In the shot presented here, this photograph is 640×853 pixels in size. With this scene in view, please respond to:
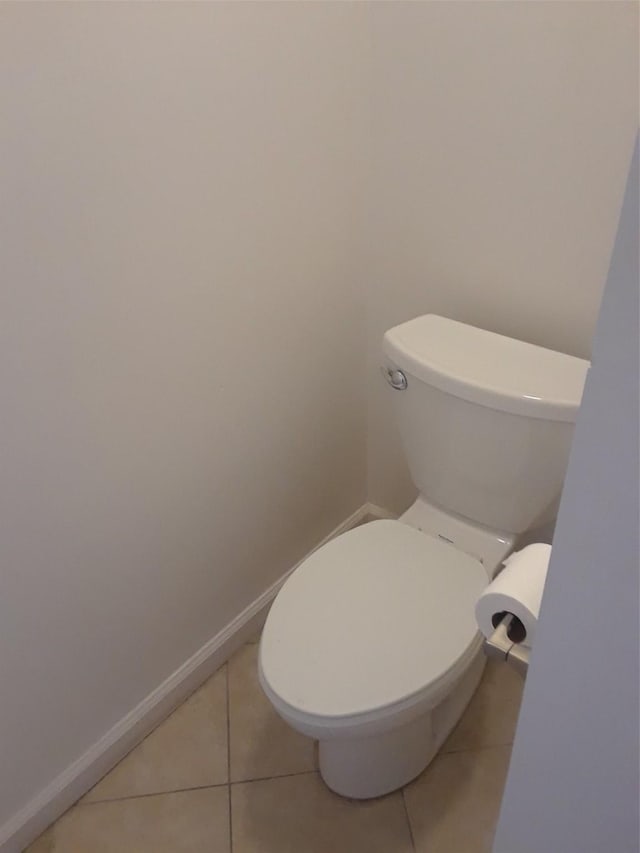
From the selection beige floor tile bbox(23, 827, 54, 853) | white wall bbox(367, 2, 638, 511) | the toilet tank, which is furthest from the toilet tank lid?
beige floor tile bbox(23, 827, 54, 853)

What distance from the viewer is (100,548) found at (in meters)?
1.28

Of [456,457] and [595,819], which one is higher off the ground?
[595,819]

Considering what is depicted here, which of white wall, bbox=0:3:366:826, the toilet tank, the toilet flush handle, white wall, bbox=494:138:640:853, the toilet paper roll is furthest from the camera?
the toilet flush handle

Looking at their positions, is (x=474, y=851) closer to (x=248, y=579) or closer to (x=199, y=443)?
(x=248, y=579)

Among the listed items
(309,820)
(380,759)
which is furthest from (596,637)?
(309,820)

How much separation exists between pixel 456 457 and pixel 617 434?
0.92m

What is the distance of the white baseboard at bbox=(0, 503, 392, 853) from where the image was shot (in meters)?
1.32

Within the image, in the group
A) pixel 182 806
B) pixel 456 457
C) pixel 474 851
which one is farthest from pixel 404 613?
pixel 182 806

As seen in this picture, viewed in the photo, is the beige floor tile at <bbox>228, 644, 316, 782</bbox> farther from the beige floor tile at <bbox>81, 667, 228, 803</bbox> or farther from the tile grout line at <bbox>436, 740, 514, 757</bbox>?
the tile grout line at <bbox>436, 740, 514, 757</bbox>

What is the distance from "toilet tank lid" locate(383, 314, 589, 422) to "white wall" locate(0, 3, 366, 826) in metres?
0.28

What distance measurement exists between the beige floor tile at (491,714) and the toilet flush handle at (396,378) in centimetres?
65

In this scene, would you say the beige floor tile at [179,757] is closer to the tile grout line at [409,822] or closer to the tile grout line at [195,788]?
the tile grout line at [195,788]

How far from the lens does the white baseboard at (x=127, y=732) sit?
1.32 metres

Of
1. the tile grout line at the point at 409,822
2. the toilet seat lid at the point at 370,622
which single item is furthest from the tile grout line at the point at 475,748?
the toilet seat lid at the point at 370,622
